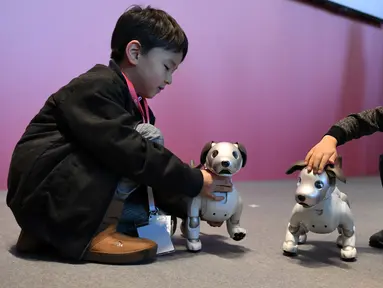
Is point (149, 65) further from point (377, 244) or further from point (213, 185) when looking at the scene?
point (377, 244)

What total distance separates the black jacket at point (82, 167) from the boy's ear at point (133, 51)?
0.31 ft

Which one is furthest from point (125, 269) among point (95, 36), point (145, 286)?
point (95, 36)

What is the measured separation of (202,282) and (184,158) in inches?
51.2

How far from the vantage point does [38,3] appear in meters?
1.69

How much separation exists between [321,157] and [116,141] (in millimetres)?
354

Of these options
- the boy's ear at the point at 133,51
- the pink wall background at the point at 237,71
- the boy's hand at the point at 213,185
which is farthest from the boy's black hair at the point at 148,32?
the pink wall background at the point at 237,71

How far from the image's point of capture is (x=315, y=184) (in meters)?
0.83

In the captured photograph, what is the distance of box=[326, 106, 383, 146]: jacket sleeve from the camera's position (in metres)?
0.96

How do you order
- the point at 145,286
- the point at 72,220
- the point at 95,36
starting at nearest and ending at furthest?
the point at 145,286, the point at 72,220, the point at 95,36

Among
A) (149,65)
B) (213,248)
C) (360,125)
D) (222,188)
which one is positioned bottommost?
(213,248)

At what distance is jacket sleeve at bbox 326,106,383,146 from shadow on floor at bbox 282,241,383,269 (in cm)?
22

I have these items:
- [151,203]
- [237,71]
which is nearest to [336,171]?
[151,203]

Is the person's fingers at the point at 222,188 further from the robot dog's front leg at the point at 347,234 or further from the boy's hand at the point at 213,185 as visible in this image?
the robot dog's front leg at the point at 347,234

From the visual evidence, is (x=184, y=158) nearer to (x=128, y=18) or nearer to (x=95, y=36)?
(x=95, y=36)
